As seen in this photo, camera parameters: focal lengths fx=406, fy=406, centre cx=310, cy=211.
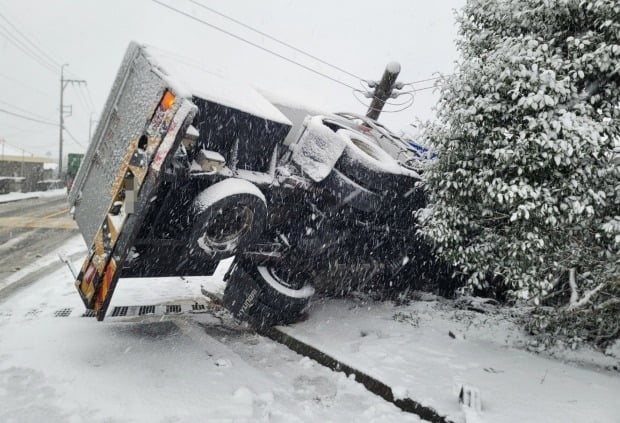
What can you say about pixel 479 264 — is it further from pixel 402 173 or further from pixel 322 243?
pixel 322 243

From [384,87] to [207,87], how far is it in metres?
10.2

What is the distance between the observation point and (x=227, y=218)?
393cm

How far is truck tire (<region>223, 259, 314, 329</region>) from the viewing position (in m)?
4.55

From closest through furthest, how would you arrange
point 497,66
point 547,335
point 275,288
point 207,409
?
point 207,409
point 497,66
point 547,335
point 275,288

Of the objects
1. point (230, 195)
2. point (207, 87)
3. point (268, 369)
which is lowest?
point (268, 369)

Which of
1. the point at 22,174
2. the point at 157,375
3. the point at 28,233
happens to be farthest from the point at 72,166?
the point at 157,375

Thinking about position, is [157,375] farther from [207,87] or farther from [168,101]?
[207,87]

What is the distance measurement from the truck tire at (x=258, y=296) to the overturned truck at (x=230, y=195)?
0.05 ft

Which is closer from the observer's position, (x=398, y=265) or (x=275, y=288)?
(x=275, y=288)

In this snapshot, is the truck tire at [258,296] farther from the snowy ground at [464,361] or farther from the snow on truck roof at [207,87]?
the snow on truck roof at [207,87]

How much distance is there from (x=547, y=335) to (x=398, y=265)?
6.46 ft

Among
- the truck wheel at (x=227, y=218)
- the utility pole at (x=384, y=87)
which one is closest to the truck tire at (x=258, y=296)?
the truck wheel at (x=227, y=218)

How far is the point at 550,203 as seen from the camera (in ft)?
11.3

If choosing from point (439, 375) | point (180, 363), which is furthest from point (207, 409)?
point (439, 375)
